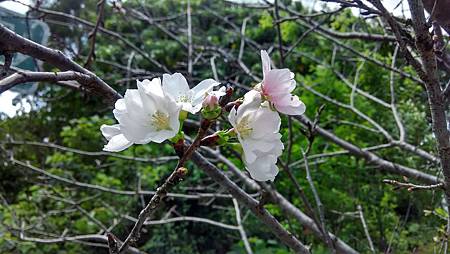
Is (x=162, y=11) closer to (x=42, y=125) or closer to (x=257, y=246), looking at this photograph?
(x=42, y=125)

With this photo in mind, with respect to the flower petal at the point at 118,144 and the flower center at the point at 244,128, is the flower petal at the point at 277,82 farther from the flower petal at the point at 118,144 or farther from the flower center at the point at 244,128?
the flower petal at the point at 118,144

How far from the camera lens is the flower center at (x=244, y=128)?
27.3 inches

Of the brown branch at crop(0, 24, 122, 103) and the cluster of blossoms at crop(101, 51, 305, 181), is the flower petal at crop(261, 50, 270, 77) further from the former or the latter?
the brown branch at crop(0, 24, 122, 103)

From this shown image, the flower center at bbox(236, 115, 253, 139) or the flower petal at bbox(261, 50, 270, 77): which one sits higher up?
the flower petal at bbox(261, 50, 270, 77)

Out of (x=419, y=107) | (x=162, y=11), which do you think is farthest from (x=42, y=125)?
(x=419, y=107)

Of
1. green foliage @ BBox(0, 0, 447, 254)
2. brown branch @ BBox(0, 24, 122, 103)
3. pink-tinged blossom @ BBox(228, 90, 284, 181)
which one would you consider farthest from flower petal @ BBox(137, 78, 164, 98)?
green foliage @ BBox(0, 0, 447, 254)

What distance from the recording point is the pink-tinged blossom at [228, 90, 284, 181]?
0.69m

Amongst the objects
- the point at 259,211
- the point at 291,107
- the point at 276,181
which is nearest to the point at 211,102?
the point at 291,107

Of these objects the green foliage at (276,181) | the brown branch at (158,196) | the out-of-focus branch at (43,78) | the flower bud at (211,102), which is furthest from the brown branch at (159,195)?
the green foliage at (276,181)

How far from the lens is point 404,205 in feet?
13.3

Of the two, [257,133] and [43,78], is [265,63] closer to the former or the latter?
[257,133]

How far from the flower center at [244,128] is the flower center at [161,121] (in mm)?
105

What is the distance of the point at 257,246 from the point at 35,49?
3655 millimetres

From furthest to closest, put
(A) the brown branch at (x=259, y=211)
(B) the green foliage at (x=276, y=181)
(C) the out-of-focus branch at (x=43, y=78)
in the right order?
(B) the green foliage at (x=276, y=181) → (A) the brown branch at (x=259, y=211) → (C) the out-of-focus branch at (x=43, y=78)
